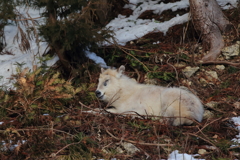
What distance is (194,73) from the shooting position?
8.39m

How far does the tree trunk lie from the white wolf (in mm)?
3004

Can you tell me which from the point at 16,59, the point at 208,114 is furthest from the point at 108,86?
the point at 16,59

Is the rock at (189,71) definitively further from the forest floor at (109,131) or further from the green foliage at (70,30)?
the green foliage at (70,30)

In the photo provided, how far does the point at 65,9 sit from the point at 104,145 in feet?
13.9

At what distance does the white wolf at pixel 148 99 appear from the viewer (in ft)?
18.4

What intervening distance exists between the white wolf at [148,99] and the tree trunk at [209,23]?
9.85 feet

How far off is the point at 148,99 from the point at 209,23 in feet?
12.9

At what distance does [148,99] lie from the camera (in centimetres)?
635

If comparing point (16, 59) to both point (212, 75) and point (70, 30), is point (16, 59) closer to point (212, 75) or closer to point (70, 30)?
point (70, 30)

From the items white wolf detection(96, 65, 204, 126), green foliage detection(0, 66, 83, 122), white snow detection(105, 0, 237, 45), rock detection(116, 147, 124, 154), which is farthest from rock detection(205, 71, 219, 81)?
rock detection(116, 147, 124, 154)

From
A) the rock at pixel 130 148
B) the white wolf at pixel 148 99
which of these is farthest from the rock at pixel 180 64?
the rock at pixel 130 148

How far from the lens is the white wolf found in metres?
5.61

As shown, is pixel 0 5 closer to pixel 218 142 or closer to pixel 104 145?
pixel 104 145

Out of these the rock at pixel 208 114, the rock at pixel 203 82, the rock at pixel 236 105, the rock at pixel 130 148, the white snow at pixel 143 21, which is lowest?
the rock at pixel 203 82
